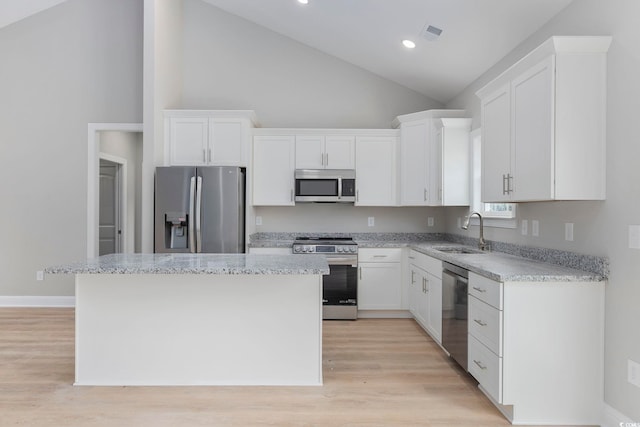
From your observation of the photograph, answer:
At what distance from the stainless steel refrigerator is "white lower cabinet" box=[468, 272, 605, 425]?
2792 millimetres

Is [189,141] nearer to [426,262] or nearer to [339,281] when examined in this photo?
[339,281]

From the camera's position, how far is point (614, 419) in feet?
7.40

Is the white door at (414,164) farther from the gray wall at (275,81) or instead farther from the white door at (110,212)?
the white door at (110,212)

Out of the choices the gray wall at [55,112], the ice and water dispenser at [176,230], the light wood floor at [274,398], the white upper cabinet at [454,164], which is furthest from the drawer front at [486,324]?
the gray wall at [55,112]

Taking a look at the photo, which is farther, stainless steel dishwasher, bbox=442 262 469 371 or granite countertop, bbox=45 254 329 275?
stainless steel dishwasher, bbox=442 262 469 371

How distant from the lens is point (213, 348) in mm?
2854

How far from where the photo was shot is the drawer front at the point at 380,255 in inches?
185

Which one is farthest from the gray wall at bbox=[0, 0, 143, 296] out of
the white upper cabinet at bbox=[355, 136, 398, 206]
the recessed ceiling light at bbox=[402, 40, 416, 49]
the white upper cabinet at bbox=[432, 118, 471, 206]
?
the white upper cabinet at bbox=[432, 118, 471, 206]

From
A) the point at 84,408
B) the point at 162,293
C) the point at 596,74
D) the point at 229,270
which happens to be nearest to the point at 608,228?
the point at 596,74

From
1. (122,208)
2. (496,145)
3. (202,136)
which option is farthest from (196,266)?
(122,208)

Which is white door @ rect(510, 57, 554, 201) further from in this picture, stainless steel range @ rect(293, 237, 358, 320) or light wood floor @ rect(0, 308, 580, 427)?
stainless steel range @ rect(293, 237, 358, 320)

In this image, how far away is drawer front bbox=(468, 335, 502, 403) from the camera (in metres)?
2.40

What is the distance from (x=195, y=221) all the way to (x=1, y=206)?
9.21 feet

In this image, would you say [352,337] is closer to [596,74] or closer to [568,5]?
[596,74]
